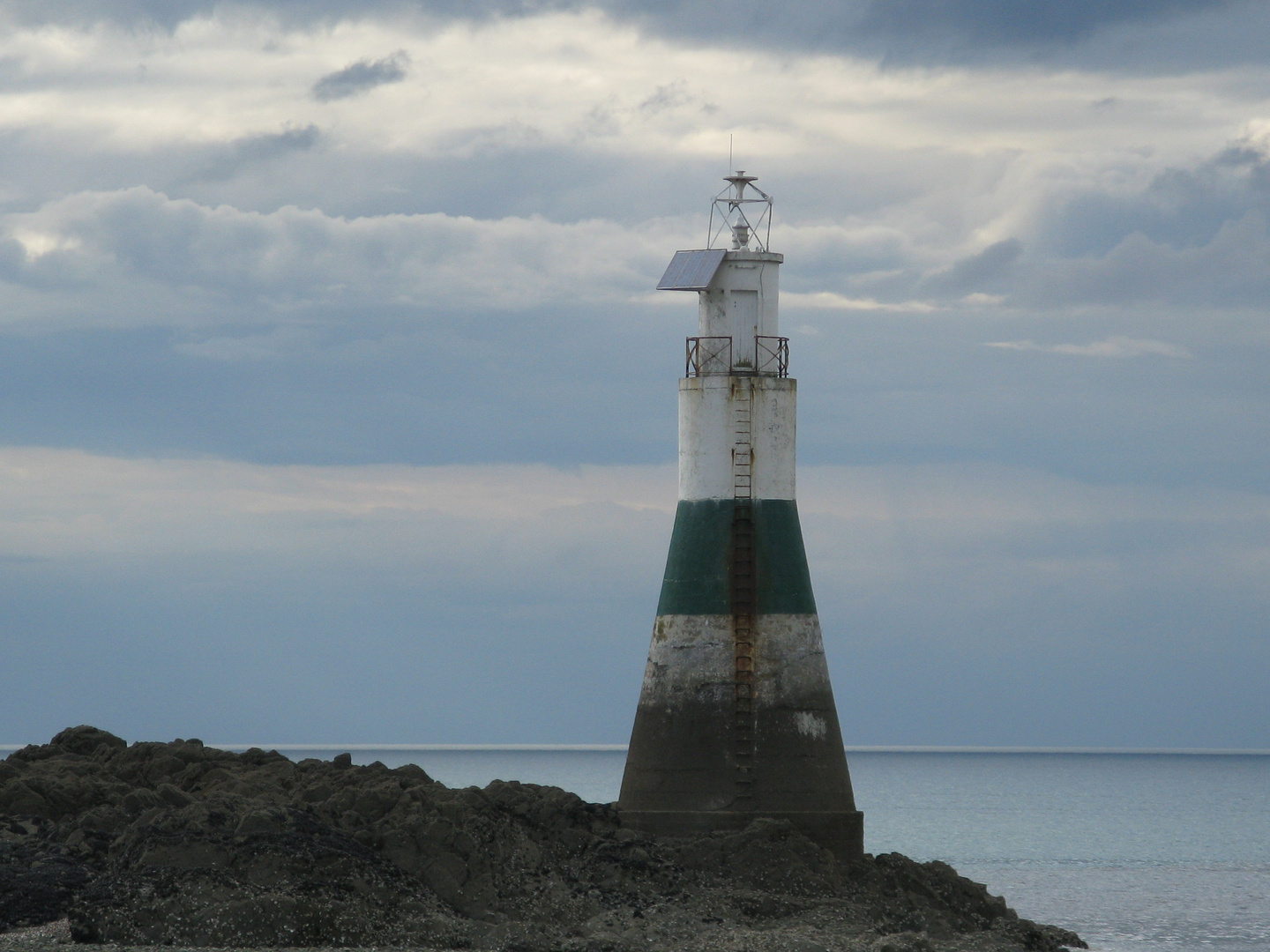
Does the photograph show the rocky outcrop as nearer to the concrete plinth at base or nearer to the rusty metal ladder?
the concrete plinth at base

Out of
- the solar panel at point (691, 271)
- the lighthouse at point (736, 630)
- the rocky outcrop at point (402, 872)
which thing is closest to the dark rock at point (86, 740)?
the rocky outcrop at point (402, 872)

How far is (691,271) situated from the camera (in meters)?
29.5

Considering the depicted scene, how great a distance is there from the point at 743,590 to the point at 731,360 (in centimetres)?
377

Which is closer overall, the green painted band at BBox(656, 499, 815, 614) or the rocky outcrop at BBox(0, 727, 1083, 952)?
the rocky outcrop at BBox(0, 727, 1083, 952)

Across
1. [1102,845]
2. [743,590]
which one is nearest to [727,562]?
[743,590]

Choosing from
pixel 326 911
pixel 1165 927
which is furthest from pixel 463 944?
pixel 1165 927

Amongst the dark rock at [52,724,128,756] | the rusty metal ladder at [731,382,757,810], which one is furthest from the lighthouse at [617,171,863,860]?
the dark rock at [52,724,128,756]

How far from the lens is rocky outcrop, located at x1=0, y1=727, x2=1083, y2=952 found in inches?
841

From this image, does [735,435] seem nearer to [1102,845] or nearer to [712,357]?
[712,357]

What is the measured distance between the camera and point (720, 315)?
29.4m

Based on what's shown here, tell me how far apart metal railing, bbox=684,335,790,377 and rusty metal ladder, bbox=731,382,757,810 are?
2.20ft

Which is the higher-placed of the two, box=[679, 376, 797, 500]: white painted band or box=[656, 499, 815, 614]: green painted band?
box=[679, 376, 797, 500]: white painted band

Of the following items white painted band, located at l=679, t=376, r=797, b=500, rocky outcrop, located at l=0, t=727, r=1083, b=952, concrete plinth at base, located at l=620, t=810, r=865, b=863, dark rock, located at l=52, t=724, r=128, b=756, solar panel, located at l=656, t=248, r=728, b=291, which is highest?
solar panel, located at l=656, t=248, r=728, b=291

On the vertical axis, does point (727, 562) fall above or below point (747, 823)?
above
